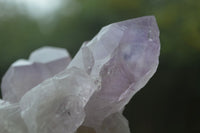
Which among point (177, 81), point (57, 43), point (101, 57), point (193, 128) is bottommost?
point (193, 128)

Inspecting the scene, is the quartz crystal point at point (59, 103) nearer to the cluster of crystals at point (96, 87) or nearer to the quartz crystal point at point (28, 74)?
the cluster of crystals at point (96, 87)

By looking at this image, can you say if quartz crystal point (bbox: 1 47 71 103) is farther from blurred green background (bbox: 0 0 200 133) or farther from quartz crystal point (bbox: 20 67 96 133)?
blurred green background (bbox: 0 0 200 133)

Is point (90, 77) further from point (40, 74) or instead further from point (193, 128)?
point (193, 128)

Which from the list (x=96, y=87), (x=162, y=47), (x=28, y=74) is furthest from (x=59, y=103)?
(x=162, y=47)

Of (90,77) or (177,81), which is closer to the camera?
(90,77)

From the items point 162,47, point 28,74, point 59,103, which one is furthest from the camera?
point 162,47

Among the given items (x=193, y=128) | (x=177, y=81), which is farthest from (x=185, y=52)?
(x=193, y=128)

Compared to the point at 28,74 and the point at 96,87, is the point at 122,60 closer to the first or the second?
the point at 96,87
